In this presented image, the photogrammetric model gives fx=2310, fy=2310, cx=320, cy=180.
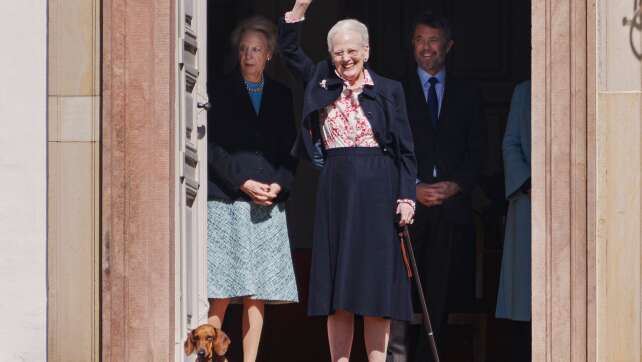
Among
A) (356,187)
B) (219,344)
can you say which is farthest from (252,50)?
(219,344)

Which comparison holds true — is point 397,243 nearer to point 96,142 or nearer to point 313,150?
point 313,150

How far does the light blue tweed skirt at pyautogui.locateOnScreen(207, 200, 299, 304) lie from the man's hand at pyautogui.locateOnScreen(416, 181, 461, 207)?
774mm

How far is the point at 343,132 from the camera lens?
12094mm

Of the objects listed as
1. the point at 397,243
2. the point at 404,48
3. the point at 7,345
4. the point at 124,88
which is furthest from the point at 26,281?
the point at 404,48

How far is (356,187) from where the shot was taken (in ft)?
39.5

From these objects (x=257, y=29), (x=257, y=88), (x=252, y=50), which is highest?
(x=257, y=29)

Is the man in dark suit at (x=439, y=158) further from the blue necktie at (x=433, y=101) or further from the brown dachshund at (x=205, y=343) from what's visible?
the brown dachshund at (x=205, y=343)

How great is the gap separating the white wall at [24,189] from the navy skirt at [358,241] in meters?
1.43

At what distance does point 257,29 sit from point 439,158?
→ 122 centimetres

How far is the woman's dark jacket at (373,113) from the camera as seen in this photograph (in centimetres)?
1204

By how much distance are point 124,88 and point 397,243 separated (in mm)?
1641

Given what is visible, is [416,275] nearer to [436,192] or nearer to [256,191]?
[436,192]

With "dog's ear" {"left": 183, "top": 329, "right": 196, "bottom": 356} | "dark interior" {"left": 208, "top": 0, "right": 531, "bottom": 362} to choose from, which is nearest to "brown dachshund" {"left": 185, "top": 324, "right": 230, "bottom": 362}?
"dog's ear" {"left": 183, "top": 329, "right": 196, "bottom": 356}

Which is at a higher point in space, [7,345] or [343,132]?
→ [343,132]
